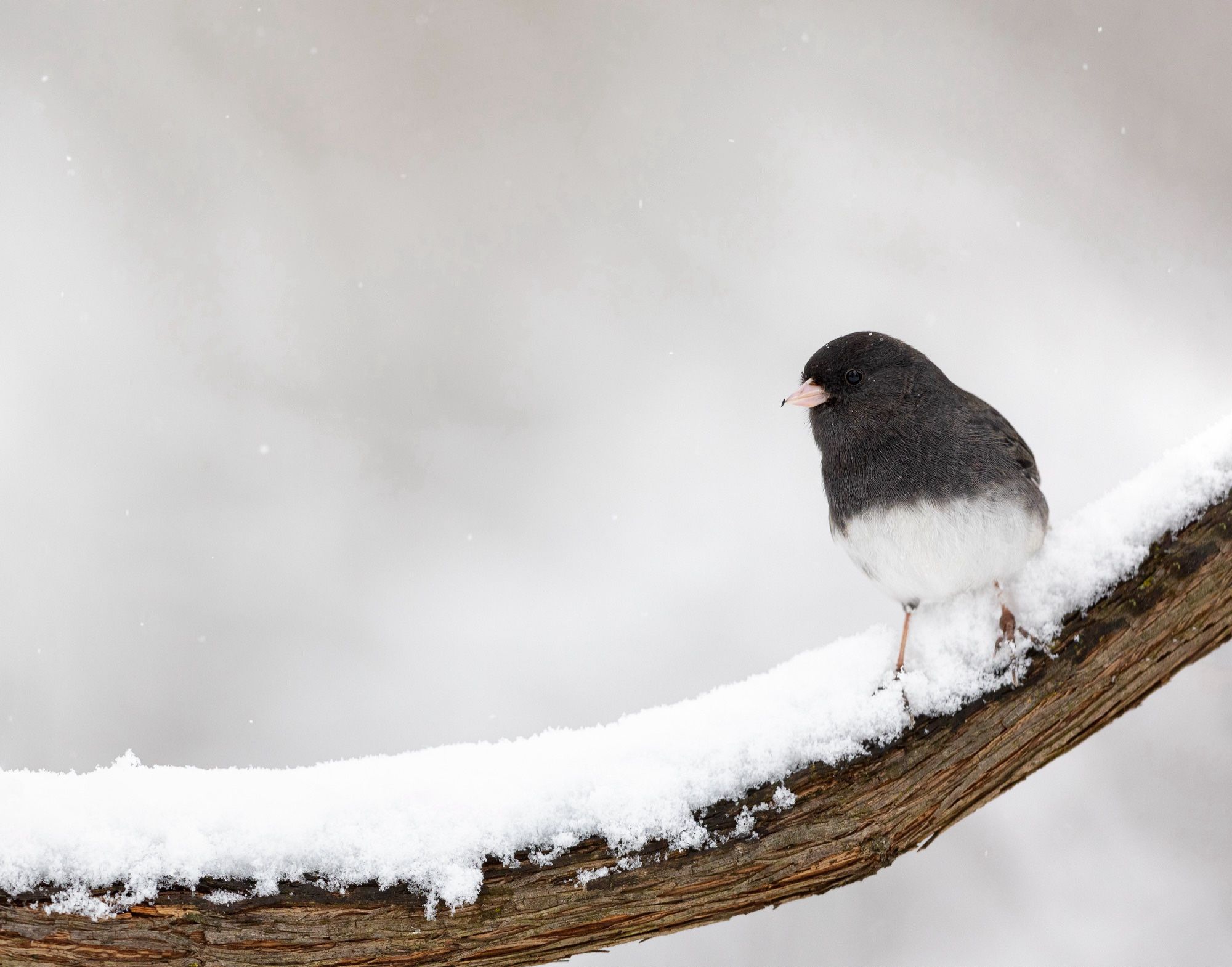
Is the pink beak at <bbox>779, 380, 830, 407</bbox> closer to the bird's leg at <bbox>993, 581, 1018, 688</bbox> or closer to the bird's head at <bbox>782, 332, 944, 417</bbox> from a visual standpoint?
the bird's head at <bbox>782, 332, 944, 417</bbox>

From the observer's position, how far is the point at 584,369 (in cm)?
330

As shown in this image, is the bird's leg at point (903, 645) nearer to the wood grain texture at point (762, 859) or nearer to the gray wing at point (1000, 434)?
the wood grain texture at point (762, 859)

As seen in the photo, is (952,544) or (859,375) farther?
(859,375)

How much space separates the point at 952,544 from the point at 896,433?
0.85 feet

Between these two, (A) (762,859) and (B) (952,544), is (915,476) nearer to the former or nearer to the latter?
(B) (952,544)

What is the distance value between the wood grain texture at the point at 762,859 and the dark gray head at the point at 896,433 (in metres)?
0.31

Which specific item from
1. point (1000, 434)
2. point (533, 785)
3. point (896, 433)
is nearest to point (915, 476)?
point (896, 433)

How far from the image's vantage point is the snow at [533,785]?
1283 millimetres

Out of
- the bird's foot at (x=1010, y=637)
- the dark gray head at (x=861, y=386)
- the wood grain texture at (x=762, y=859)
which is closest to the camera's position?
the wood grain texture at (x=762, y=859)

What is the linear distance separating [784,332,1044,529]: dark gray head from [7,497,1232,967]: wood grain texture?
31 centimetres

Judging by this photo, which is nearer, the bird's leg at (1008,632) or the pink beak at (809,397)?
the bird's leg at (1008,632)

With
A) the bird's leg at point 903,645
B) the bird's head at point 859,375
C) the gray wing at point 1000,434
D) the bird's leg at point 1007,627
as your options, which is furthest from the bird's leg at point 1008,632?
the bird's head at point 859,375

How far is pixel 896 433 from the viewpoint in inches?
67.9

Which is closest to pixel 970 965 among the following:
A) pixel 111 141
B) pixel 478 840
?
pixel 478 840
